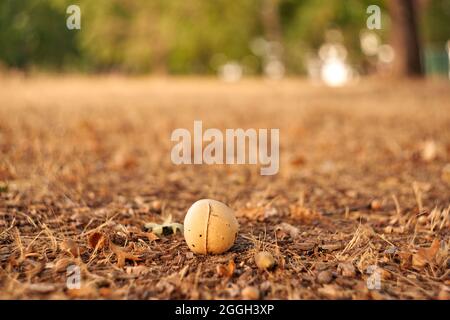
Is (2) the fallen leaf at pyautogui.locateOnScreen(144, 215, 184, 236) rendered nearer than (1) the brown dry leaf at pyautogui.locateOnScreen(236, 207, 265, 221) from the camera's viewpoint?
Yes

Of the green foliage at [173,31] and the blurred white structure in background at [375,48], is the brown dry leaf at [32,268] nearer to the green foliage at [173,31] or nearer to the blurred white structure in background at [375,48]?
the green foliage at [173,31]

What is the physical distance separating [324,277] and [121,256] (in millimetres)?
911

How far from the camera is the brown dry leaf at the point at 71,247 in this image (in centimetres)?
240

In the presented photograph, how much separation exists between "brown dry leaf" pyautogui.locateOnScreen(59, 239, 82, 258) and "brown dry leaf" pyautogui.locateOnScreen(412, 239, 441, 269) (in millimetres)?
1554

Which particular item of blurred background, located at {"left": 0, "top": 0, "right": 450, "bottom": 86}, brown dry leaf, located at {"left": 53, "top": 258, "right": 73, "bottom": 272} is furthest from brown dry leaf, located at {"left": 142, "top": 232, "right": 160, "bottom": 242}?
blurred background, located at {"left": 0, "top": 0, "right": 450, "bottom": 86}

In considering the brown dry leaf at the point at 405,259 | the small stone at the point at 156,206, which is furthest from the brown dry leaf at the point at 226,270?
the small stone at the point at 156,206

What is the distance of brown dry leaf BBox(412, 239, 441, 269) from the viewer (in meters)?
2.33

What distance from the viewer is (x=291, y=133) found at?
6578mm

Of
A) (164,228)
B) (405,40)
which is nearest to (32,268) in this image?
(164,228)

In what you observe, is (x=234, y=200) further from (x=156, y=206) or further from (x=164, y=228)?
(x=164, y=228)

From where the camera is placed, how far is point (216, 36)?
91.5 ft

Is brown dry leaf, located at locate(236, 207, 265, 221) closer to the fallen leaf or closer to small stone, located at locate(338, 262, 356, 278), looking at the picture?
the fallen leaf

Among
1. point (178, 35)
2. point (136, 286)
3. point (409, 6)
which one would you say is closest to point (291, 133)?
point (136, 286)

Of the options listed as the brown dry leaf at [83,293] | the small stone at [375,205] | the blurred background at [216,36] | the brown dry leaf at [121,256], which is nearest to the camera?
the brown dry leaf at [83,293]
